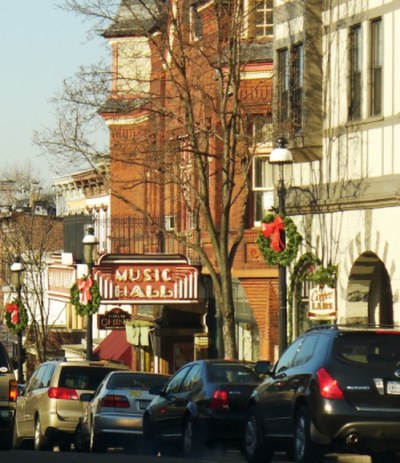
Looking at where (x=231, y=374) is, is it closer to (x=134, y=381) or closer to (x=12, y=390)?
(x=12, y=390)

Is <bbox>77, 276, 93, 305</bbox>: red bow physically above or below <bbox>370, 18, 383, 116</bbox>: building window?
below

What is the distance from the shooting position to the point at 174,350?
4553 centimetres

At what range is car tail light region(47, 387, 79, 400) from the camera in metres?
27.8

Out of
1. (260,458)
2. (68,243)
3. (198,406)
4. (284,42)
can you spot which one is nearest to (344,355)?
(260,458)

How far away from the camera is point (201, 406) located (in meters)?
22.2

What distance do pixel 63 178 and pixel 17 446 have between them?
41.4 m

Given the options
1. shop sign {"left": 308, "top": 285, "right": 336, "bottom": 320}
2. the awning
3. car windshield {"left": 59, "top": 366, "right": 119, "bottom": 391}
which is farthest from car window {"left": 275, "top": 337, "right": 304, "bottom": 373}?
the awning

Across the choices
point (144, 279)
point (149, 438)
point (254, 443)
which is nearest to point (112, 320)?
point (144, 279)

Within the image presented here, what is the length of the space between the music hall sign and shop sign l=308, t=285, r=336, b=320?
401 inches

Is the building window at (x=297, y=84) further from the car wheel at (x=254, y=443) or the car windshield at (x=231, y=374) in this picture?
Result: the car wheel at (x=254, y=443)

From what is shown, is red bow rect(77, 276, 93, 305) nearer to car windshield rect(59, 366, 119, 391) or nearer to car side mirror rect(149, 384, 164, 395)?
car windshield rect(59, 366, 119, 391)

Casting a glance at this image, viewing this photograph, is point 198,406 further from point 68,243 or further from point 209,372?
point 68,243

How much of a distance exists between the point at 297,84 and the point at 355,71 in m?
2.25

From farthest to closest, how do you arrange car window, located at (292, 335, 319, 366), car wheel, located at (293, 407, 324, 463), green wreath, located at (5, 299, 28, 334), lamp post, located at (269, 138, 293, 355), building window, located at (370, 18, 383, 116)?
green wreath, located at (5, 299, 28, 334) < building window, located at (370, 18, 383, 116) < lamp post, located at (269, 138, 293, 355) < car window, located at (292, 335, 319, 366) < car wheel, located at (293, 407, 324, 463)
